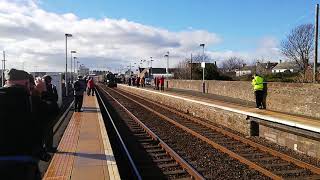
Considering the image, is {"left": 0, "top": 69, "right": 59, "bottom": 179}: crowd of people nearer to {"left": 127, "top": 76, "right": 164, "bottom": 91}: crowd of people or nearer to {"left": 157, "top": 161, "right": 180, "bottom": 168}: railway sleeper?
{"left": 157, "top": 161, "right": 180, "bottom": 168}: railway sleeper

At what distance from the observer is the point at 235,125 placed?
57.2 feet

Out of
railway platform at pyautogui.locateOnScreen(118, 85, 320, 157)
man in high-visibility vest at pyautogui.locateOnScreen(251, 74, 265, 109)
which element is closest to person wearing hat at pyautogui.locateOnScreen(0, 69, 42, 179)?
railway platform at pyautogui.locateOnScreen(118, 85, 320, 157)

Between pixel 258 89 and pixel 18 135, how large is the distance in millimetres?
17156

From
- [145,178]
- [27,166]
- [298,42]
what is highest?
[298,42]

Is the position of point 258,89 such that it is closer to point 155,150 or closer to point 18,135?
point 155,150

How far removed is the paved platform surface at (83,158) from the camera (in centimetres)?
828

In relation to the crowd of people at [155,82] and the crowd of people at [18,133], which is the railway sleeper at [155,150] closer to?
the crowd of people at [18,133]

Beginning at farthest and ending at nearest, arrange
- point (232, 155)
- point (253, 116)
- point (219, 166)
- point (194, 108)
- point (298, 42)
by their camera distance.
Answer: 1. point (298, 42)
2. point (194, 108)
3. point (253, 116)
4. point (232, 155)
5. point (219, 166)

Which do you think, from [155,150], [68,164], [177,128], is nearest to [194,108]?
[177,128]

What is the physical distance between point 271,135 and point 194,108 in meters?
10.0

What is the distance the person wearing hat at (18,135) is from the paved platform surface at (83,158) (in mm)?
4149

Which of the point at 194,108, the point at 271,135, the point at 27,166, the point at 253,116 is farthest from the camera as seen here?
the point at 194,108

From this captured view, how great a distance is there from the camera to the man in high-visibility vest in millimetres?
19797

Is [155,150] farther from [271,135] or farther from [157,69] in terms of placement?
[157,69]
